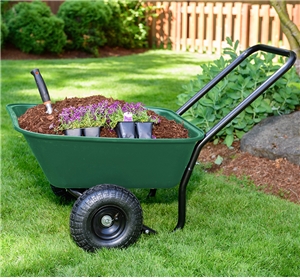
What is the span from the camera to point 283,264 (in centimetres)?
263

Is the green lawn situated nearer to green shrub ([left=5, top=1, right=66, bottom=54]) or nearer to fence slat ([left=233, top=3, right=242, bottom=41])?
green shrub ([left=5, top=1, right=66, bottom=54])

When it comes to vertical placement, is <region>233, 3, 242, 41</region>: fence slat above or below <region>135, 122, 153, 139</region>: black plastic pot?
below

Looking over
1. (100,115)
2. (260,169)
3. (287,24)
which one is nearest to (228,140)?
(260,169)

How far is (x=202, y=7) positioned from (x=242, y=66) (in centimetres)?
625

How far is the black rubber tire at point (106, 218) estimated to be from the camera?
2674 mm

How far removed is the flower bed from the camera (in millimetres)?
2851

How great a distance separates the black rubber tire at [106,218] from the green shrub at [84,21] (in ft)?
24.1

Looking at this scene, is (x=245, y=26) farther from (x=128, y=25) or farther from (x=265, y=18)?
(x=128, y=25)

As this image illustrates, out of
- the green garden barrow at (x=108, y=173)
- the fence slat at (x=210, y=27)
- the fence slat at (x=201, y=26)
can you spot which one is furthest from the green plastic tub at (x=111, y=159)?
the fence slat at (x=201, y=26)

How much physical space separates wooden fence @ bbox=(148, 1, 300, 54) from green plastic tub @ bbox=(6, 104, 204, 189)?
695 cm

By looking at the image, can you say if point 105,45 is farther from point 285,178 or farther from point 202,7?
point 285,178

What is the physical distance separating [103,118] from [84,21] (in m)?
7.22

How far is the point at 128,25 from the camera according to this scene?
11102 mm

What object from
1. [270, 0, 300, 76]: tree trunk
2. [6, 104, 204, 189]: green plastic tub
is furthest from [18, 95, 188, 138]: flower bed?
[270, 0, 300, 76]: tree trunk
